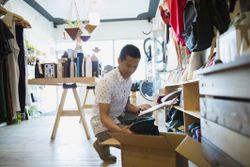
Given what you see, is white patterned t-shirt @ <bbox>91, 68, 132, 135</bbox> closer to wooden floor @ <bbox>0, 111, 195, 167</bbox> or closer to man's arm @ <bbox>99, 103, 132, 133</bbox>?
man's arm @ <bbox>99, 103, 132, 133</bbox>

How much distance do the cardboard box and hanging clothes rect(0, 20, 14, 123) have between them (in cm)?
123

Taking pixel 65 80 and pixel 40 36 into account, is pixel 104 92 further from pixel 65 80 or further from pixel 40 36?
pixel 40 36

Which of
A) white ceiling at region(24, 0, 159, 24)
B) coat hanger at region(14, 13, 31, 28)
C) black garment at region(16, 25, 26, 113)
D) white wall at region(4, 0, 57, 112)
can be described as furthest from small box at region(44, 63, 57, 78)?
white ceiling at region(24, 0, 159, 24)

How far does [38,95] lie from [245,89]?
5796mm

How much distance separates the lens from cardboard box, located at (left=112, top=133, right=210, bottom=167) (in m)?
1.18

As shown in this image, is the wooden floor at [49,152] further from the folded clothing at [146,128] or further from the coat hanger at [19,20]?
the coat hanger at [19,20]

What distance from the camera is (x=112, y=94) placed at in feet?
5.83

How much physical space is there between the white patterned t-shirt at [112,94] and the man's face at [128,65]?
0.14 feet

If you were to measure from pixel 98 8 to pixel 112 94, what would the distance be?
489cm

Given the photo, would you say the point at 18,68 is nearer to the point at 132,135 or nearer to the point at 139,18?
the point at 132,135

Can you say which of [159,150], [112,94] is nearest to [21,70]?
[112,94]

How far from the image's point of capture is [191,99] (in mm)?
2096

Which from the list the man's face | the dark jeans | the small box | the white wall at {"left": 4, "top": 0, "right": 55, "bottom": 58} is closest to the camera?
the man's face

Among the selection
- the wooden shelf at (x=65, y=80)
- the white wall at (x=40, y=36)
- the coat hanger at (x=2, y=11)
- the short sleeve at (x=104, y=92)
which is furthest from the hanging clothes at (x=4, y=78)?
the white wall at (x=40, y=36)
